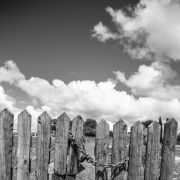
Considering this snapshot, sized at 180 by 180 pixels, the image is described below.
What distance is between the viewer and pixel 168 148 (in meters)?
4.66

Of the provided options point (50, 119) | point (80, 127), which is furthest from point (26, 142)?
point (80, 127)

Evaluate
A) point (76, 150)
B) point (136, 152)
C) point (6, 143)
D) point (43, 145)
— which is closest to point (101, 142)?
point (76, 150)

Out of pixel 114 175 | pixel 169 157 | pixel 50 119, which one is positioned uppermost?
pixel 50 119

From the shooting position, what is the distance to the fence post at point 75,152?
4.79 m

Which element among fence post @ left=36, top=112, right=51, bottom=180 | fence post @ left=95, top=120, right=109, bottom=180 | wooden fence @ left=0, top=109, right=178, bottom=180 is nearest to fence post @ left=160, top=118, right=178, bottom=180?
wooden fence @ left=0, top=109, right=178, bottom=180

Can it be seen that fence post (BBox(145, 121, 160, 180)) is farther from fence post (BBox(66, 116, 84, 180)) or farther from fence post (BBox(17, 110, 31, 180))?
fence post (BBox(17, 110, 31, 180))

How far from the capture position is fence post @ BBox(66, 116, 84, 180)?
189 inches

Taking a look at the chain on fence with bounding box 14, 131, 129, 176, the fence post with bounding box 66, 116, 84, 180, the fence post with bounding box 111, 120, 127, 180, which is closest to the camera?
the chain on fence with bounding box 14, 131, 129, 176

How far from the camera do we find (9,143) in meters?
5.08

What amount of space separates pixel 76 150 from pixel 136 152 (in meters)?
1.02

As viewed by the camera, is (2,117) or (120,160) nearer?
(120,160)

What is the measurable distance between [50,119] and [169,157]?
2.12m

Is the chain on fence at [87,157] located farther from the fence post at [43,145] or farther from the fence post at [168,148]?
the fence post at [168,148]

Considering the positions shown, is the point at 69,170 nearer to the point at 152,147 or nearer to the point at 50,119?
the point at 50,119
